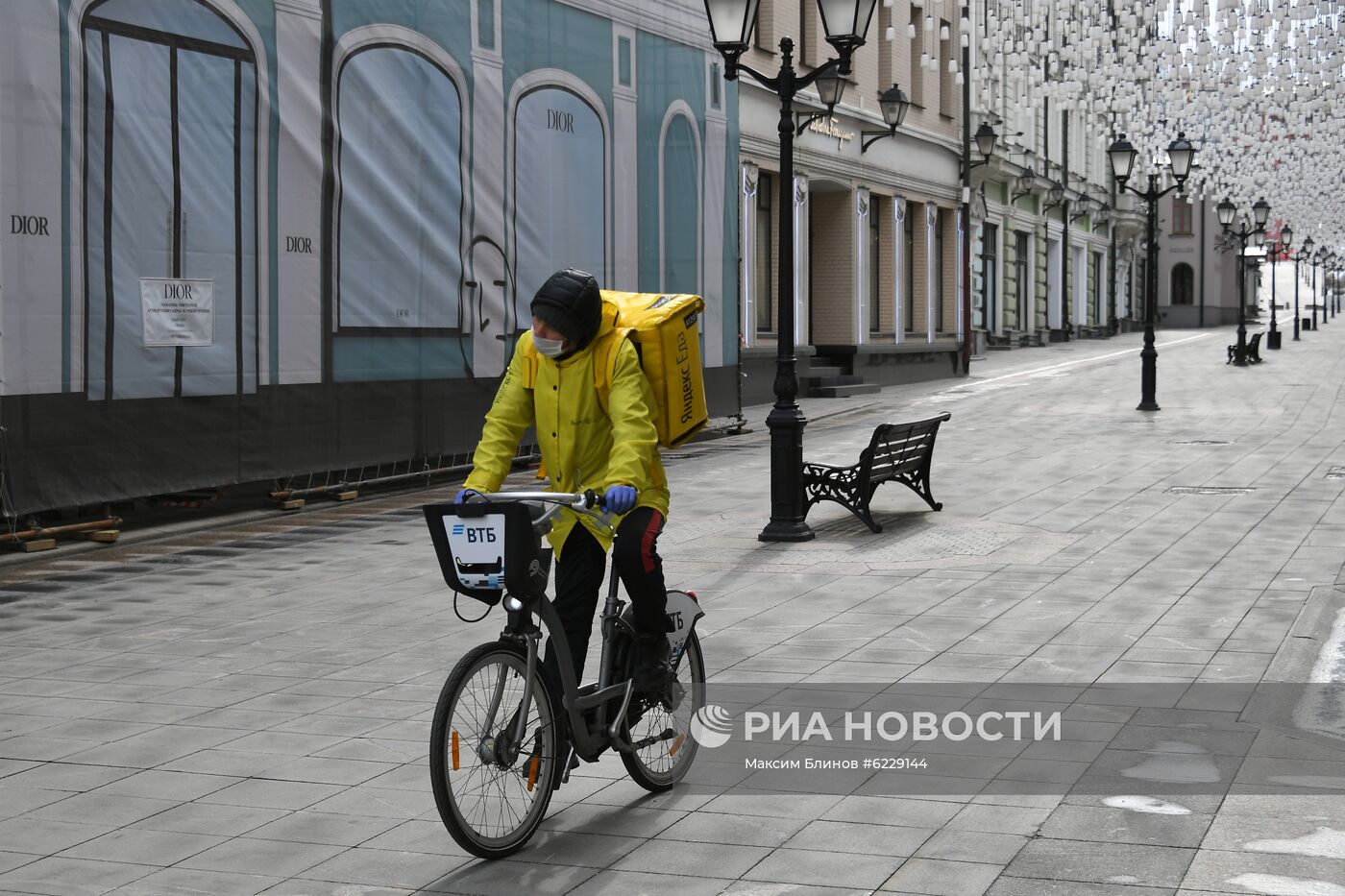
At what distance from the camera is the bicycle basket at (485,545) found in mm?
4801

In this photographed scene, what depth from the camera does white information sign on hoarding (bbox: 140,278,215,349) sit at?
1280 centimetres

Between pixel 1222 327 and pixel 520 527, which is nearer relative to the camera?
pixel 520 527

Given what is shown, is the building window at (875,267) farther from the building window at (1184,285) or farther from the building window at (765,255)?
the building window at (1184,285)

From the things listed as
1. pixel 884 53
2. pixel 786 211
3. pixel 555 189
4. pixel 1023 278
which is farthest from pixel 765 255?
pixel 1023 278

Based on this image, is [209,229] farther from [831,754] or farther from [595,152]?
[831,754]

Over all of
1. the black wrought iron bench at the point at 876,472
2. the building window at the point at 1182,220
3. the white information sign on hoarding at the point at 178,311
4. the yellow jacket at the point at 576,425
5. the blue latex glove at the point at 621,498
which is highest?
the building window at the point at 1182,220

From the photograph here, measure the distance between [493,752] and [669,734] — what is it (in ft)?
3.36

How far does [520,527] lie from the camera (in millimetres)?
4809

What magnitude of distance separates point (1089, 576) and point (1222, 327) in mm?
74629

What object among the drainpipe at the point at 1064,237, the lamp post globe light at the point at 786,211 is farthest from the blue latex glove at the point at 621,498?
the drainpipe at the point at 1064,237

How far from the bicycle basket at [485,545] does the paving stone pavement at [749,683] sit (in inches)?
33.5

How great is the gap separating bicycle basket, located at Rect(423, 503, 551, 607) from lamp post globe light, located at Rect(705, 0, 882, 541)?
738 centimetres

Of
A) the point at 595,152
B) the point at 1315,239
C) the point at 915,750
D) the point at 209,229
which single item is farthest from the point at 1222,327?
the point at 915,750

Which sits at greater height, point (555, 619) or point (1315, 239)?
point (1315, 239)
